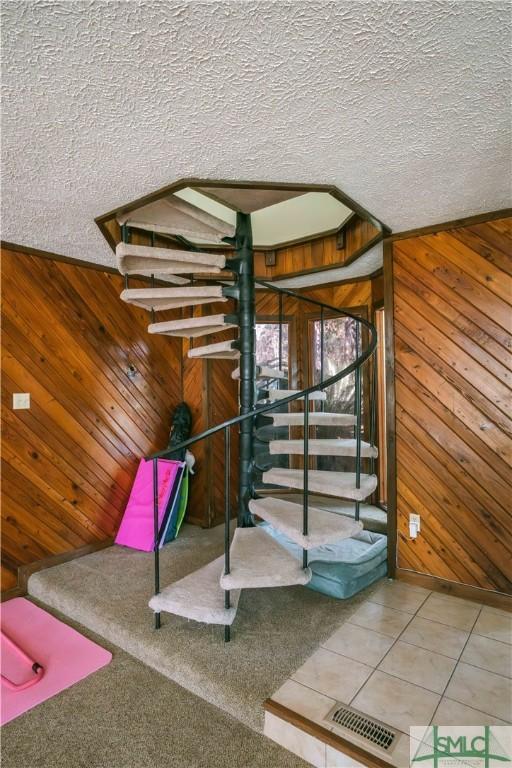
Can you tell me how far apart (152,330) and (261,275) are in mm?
1716

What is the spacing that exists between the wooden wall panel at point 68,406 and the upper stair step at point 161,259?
35.5 inches

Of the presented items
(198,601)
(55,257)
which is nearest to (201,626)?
(198,601)

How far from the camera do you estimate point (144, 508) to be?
11.3ft

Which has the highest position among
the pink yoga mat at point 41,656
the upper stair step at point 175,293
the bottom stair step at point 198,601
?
the upper stair step at point 175,293

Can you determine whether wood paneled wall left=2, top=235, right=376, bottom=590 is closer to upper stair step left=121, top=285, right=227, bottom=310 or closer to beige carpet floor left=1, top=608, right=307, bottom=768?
upper stair step left=121, top=285, right=227, bottom=310

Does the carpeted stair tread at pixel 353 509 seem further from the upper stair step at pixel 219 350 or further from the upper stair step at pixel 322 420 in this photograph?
the upper stair step at pixel 219 350

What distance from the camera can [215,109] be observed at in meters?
1.50

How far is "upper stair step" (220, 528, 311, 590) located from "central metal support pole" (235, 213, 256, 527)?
0.39 m

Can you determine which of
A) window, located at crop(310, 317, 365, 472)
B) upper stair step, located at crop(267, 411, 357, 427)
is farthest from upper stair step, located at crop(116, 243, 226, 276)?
window, located at crop(310, 317, 365, 472)

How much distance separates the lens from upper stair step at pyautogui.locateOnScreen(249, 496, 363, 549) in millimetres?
2041

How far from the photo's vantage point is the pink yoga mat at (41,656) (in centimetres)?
191

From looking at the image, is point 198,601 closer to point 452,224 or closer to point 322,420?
point 322,420

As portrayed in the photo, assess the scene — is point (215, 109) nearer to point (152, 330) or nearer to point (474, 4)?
point (474, 4)

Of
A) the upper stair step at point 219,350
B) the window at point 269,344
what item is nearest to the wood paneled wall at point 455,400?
the upper stair step at point 219,350
